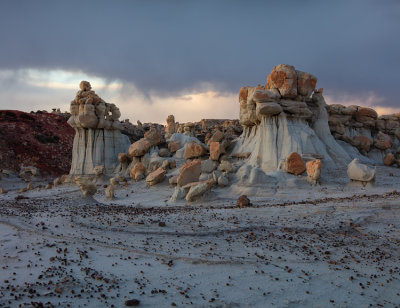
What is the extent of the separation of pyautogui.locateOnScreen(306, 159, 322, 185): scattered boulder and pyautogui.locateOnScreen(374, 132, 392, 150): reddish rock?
11.3 m

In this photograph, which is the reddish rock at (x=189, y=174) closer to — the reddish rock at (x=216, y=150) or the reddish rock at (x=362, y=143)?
the reddish rock at (x=216, y=150)

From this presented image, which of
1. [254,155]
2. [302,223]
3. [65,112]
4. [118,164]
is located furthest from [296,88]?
[65,112]

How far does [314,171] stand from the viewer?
52.0 ft

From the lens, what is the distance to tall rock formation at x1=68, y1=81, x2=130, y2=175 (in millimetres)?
25562

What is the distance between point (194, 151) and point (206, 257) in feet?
48.8

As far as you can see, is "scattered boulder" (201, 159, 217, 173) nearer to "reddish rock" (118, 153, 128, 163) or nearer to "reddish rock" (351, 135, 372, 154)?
"reddish rock" (118, 153, 128, 163)

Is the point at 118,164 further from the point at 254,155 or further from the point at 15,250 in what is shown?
the point at 15,250

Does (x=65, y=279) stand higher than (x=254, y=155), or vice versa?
(x=254, y=155)

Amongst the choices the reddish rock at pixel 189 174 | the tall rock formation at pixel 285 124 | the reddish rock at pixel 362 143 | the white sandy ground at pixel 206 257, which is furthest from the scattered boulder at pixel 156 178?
the reddish rock at pixel 362 143

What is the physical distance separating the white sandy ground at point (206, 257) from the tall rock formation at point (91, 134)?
50.2 feet

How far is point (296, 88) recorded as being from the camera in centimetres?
1988

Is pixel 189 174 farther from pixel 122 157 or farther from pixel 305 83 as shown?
pixel 122 157

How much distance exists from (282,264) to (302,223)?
123 inches

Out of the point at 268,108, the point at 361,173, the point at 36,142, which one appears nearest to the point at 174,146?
the point at 268,108
